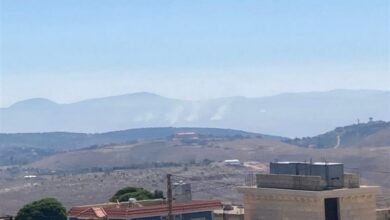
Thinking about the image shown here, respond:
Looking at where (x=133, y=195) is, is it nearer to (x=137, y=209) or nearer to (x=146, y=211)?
(x=146, y=211)

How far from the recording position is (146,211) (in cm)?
6506

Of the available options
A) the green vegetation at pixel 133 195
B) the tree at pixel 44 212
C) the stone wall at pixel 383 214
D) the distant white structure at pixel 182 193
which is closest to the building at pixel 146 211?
the distant white structure at pixel 182 193

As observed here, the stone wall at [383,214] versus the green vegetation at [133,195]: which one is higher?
the green vegetation at [133,195]

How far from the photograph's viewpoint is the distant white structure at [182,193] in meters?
73.2

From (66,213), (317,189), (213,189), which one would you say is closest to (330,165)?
(317,189)

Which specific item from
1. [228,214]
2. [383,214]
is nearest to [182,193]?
[228,214]

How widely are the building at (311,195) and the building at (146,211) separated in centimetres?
937

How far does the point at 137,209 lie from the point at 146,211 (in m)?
0.76

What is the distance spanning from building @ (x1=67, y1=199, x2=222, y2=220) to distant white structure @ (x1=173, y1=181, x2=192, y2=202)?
7.50ft

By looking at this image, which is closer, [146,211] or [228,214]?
[146,211]

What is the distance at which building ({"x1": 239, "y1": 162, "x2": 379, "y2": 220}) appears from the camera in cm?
5312

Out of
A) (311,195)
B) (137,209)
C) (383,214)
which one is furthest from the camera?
(137,209)

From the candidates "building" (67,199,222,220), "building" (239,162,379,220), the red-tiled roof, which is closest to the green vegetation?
"building" (67,199,222,220)

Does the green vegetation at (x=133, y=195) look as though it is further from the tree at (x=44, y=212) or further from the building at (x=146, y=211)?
the tree at (x=44, y=212)
